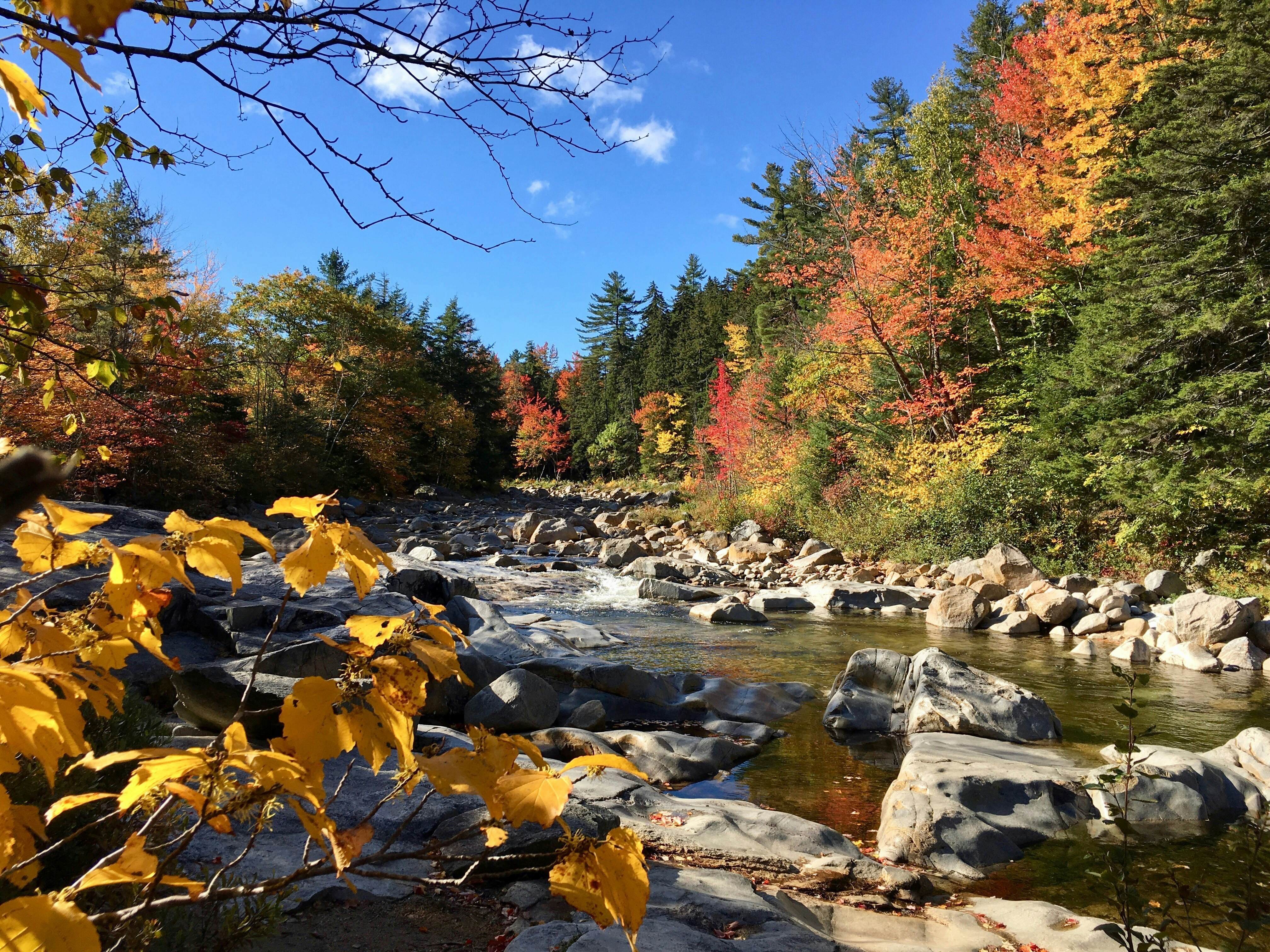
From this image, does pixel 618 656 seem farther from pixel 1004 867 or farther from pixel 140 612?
pixel 140 612

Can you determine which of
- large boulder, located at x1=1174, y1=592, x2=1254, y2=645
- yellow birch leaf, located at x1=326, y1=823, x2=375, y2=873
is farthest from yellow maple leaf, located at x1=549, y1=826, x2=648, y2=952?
large boulder, located at x1=1174, y1=592, x2=1254, y2=645

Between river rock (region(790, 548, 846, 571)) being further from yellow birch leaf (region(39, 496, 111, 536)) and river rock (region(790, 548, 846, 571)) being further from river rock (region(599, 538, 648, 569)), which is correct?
yellow birch leaf (region(39, 496, 111, 536))

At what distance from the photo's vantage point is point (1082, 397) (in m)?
13.2

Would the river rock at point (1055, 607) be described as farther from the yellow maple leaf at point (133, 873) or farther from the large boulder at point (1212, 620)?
the yellow maple leaf at point (133, 873)

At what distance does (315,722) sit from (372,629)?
0.18 meters

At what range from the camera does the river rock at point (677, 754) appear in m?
5.16

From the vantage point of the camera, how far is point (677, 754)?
5.30 meters

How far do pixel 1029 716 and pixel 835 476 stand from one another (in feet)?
45.5

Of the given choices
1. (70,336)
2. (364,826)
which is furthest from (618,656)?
(70,336)

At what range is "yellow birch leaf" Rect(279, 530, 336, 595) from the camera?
1057 mm

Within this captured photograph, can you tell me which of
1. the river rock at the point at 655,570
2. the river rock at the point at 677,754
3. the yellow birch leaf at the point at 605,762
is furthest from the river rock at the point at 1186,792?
the river rock at the point at 655,570

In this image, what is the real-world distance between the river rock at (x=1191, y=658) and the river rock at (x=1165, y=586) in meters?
2.49

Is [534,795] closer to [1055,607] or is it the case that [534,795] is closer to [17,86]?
[17,86]

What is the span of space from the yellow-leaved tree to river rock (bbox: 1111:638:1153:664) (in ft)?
31.9
